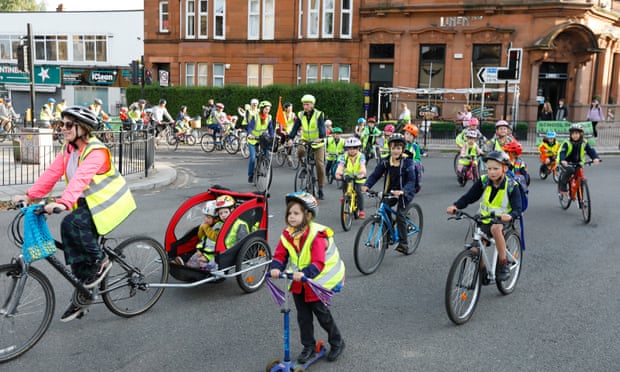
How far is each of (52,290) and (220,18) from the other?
31594 millimetres

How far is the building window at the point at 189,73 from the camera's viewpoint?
35125 mm

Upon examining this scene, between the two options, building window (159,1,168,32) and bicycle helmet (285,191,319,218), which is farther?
building window (159,1,168,32)

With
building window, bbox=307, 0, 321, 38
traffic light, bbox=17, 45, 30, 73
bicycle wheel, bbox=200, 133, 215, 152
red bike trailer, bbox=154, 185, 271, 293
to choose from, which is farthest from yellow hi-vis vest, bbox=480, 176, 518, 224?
building window, bbox=307, 0, 321, 38

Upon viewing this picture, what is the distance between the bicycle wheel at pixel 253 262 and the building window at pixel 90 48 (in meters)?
45.8

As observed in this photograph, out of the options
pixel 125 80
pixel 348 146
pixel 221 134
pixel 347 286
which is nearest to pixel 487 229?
pixel 347 286

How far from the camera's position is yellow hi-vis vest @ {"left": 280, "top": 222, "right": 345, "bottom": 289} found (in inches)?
175

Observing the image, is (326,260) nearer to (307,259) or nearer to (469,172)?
(307,259)

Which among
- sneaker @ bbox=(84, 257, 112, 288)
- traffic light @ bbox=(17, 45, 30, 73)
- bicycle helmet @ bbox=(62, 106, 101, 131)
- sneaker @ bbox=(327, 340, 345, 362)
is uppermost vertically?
traffic light @ bbox=(17, 45, 30, 73)

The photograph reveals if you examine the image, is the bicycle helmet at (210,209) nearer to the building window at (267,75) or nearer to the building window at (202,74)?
the building window at (267,75)

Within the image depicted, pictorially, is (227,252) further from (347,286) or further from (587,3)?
(587,3)

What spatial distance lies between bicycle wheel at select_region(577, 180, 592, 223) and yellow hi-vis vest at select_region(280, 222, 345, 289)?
719 cm

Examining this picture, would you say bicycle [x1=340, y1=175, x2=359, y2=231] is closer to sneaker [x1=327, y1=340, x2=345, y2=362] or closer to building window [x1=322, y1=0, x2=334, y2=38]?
sneaker [x1=327, y1=340, x2=345, y2=362]

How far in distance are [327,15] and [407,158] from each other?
2565 cm

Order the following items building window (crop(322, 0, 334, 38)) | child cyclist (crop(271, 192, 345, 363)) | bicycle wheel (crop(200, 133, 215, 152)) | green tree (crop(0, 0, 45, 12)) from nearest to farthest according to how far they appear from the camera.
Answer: child cyclist (crop(271, 192, 345, 363)) → bicycle wheel (crop(200, 133, 215, 152)) → building window (crop(322, 0, 334, 38)) → green tree (crop(0, 0, 45, 12))
